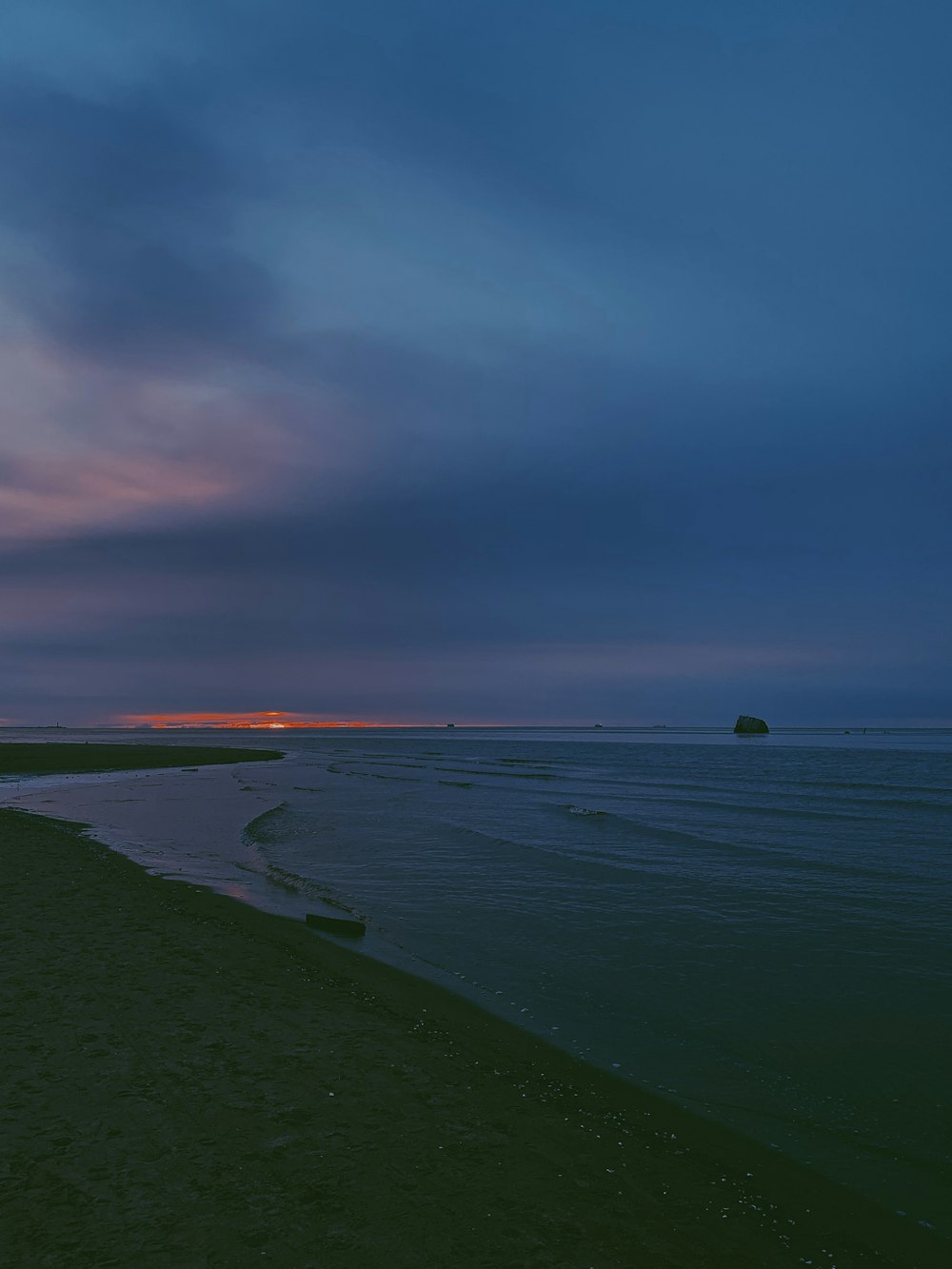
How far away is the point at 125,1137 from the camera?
5.79 m

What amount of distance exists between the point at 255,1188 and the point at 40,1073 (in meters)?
3.05

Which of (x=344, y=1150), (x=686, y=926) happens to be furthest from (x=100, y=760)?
(x=344, y=1150)

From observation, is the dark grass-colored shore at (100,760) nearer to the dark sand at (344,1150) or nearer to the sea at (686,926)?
the sea at (686,926)

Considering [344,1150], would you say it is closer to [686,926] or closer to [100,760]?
[686,926]

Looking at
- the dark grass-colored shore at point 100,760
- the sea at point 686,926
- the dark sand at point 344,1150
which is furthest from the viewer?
the dark grass-colored shore at point 100,760

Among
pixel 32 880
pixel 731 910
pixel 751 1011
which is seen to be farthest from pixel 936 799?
pixel 32 880

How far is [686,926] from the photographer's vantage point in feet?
48.9

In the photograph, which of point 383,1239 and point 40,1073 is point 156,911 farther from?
point 383,1239

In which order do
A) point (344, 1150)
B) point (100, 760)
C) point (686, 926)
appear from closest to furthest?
1. point (344, 1150)
2. point (686, 926)
3. point (100, 760)

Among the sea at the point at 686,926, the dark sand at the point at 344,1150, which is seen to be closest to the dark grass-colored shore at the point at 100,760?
the sea at the point at 686,926

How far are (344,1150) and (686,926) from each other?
423 inches

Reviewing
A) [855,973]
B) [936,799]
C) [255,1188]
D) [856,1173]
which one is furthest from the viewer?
[936,799]

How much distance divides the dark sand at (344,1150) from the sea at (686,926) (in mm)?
1103

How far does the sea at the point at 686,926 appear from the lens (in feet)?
26.2
